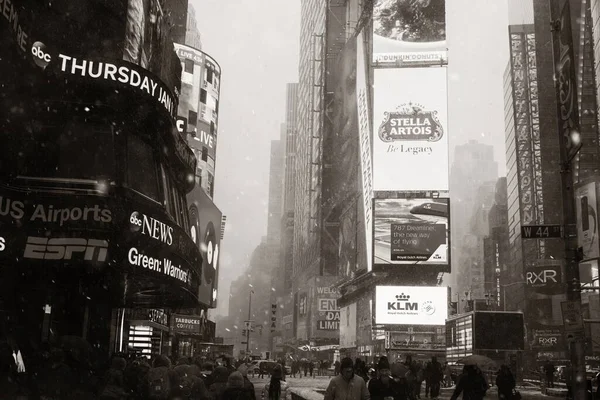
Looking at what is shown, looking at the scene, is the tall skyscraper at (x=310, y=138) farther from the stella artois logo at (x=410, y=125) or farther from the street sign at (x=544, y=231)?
the street sign at (x=544, y=231)

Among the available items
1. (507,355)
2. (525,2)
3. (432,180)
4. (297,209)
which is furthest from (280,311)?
(507,355)

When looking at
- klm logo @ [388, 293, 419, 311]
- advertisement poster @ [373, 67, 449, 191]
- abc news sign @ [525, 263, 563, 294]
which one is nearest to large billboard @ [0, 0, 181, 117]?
abc news sign @ [525, 263, 563, 294]

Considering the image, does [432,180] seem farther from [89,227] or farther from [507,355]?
[89,227]

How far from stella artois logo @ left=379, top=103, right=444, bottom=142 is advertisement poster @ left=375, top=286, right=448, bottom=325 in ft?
52.4

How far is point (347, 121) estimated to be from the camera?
309ft

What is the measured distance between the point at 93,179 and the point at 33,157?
1574 mm

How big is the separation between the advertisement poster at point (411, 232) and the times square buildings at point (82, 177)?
159 feet

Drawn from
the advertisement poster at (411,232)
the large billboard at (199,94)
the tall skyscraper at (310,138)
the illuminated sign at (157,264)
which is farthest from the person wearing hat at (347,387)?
the tall skyscraper at (310,138)

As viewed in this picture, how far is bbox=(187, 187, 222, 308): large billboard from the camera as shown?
125ft

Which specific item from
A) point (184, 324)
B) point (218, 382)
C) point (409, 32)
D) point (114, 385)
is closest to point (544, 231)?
point (218, 382)

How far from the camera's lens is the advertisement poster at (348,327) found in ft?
281

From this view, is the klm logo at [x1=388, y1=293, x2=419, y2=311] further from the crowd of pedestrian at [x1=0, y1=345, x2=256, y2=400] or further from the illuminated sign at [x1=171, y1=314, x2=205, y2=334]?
the crowd of pedestrian at [x1=0, y1=345, x2=256, y2=400]

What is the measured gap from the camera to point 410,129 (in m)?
73.4

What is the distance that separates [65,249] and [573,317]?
11090 millimetres
